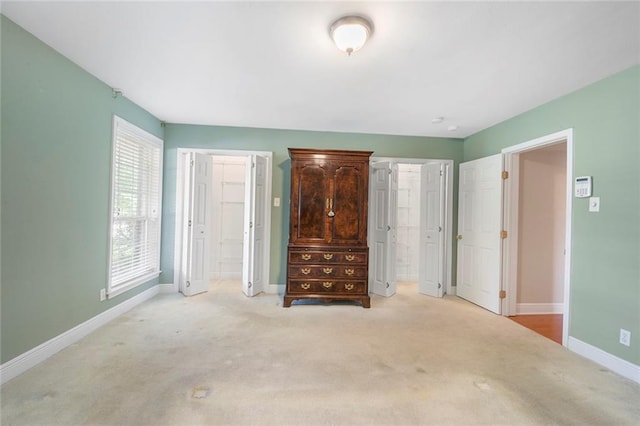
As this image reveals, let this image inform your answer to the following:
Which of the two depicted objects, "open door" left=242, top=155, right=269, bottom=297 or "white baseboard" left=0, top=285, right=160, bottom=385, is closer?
"white baseboard" left=0, top=285, right=160, bottom=385

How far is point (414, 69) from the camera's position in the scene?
7.61ft

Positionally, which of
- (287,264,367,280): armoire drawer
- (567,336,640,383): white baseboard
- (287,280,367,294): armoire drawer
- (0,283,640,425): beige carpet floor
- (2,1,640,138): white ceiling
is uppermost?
(2,1,640,138): white ceiling

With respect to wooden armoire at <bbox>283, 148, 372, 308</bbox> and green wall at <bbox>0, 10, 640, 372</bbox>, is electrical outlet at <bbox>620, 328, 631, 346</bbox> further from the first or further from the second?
wooden armoire at <bbox>283, 148, 372, 308</bbox>

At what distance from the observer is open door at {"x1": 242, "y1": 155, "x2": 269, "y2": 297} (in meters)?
3.88

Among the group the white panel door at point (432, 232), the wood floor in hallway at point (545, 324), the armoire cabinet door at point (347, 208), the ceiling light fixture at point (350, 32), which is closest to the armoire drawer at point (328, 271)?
the armoire cabinet door at point (347, 208)

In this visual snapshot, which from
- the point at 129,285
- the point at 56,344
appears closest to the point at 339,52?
the point at 56,344

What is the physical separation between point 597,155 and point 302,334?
10.1 ft

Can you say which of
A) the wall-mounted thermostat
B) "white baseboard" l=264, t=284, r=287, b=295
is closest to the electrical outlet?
the wall-mounted thermostat

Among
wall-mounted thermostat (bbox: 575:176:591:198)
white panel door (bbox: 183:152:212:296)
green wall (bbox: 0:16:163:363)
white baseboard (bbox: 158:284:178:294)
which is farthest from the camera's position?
white baseboard (bbox: 158:284:178:294)

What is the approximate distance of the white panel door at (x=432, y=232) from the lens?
4195 millimetres

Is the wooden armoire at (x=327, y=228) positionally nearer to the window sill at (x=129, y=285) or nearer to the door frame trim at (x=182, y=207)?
the door frame trim at (x=182, y=207)

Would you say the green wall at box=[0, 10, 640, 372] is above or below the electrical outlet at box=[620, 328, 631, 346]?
above

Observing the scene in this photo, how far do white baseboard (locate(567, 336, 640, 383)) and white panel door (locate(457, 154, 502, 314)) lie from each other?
916 millimetres

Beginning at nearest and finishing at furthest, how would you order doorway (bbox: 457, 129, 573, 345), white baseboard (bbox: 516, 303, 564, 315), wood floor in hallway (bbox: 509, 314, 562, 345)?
Result: wood floor in hallway (bbox: 509, 314, 562, 345)
doorway (bbox: 457, 129, 573, 345)
white baseboard (bbox: 516, 303, 564, 315)
